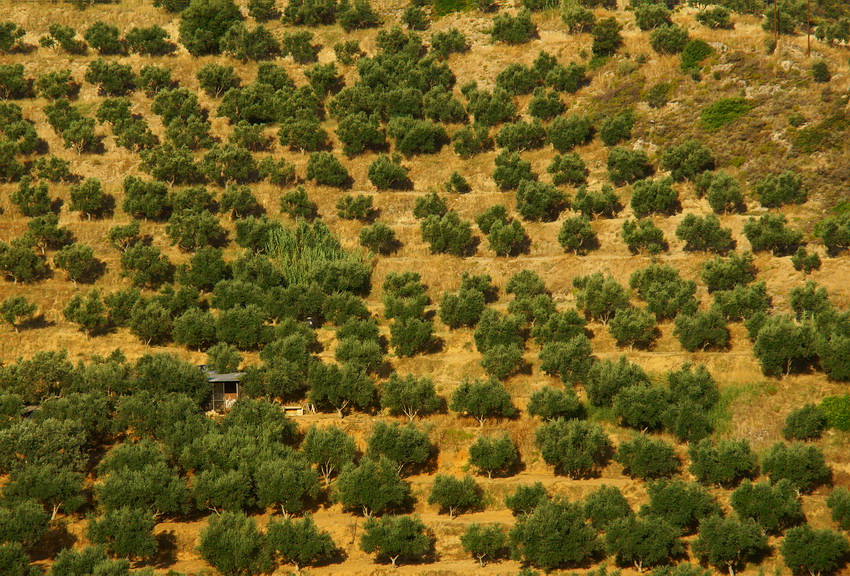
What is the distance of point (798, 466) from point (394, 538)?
23114mm

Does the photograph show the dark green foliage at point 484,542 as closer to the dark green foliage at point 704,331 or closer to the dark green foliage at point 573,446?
the dark green foliage at point 573,446

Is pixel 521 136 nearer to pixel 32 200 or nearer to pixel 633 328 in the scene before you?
pixel 633 328

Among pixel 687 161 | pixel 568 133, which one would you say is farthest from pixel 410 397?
pixel 568 133

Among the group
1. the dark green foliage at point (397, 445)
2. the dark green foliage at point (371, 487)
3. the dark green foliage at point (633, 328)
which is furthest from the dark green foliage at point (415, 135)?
the dark green foliage at point (371, 487)

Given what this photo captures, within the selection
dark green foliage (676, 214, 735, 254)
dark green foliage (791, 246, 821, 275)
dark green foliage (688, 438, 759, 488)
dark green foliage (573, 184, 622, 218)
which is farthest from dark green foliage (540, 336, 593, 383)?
dark green foliage (573, 184, 622, 218)

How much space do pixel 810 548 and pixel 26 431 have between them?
4377 cm

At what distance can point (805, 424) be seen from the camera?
62.6 metres

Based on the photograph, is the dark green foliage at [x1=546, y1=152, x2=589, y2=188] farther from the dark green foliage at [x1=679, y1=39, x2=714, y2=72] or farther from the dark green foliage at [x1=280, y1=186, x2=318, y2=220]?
the dark green foliage at [x1=280, y1=186, x2=318, y2=220]

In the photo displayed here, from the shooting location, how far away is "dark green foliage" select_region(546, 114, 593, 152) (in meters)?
97.2

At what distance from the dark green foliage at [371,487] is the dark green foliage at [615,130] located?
47.8m

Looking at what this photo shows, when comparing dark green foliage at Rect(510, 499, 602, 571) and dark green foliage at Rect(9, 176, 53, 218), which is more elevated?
dark green foliage at Rect(9, 176, 53, 218)

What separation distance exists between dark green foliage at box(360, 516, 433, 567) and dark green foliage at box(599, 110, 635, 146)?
5110cm

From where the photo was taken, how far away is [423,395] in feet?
222

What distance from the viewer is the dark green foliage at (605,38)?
348 feet
